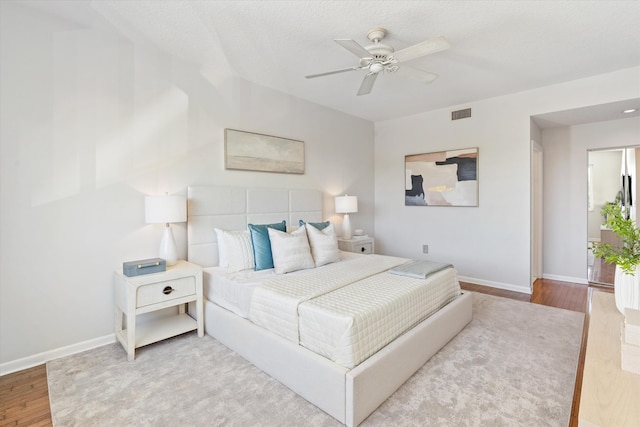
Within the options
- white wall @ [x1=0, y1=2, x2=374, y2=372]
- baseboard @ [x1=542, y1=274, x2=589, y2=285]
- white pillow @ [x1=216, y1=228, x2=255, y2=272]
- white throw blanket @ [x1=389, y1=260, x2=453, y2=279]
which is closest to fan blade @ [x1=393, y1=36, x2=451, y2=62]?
white throw blanket @ [x1=389, y1=260, x2=453, y2=279]

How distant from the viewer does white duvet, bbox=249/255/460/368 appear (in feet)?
5.91

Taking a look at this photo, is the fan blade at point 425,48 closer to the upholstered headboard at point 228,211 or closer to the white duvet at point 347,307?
the white duvet at point 347,307

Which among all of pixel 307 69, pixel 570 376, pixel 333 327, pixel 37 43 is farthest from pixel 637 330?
pixel 37 43

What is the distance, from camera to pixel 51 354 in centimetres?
244

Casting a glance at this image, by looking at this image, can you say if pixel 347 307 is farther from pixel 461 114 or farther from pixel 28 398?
pixel 461 114

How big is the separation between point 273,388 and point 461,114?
4336 mm

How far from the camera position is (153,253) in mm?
2977

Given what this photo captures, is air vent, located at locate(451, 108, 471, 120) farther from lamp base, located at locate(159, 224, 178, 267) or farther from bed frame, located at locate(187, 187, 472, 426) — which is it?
lamp base, located at locate(159, 224, 178, 267)

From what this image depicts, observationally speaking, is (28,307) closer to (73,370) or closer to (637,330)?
(73,370)

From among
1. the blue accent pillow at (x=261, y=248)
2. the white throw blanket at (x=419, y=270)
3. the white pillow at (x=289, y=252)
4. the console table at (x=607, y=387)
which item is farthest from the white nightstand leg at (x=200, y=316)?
the console table at (x=607, y=387)

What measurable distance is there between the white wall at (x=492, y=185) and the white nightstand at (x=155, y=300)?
11.7 feet

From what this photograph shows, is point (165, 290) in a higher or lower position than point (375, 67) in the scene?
lower

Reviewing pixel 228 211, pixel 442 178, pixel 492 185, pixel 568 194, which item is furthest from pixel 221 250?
pixel 568 194

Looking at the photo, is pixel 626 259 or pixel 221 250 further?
pixel 221 250
